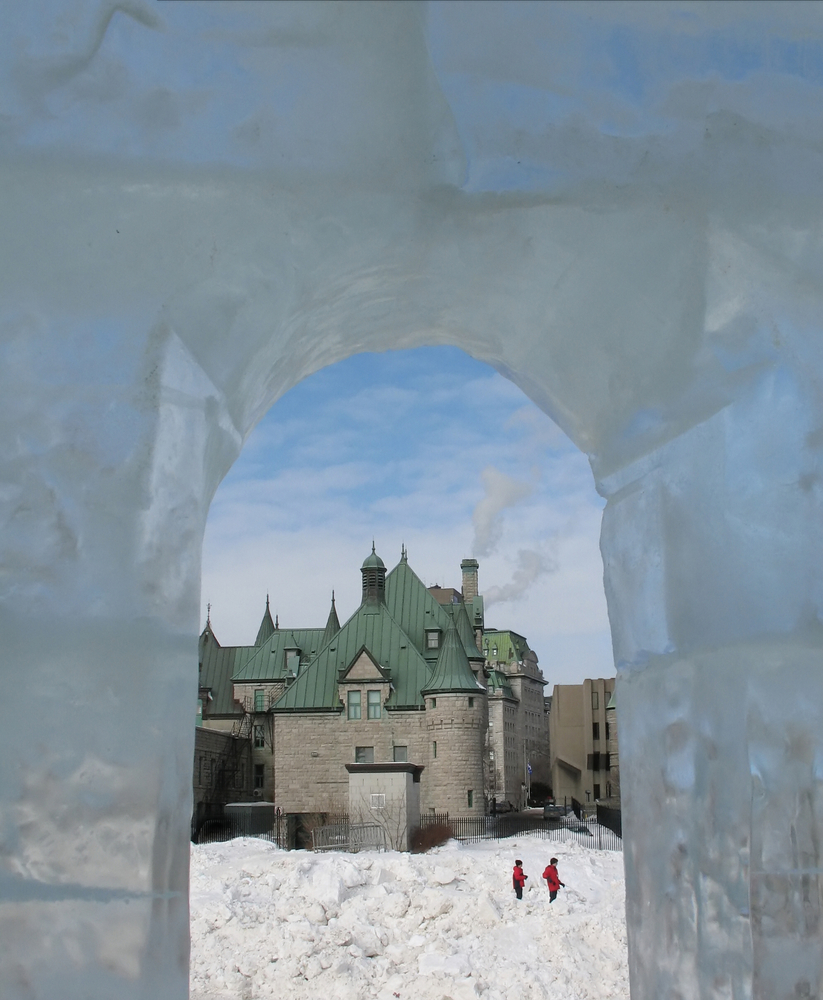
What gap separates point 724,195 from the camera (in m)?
2.57

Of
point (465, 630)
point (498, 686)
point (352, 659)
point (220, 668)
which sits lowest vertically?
point (498, 686)

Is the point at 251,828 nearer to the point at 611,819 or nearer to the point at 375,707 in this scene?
the point at 375,707

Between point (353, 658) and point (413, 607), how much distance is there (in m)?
6.62

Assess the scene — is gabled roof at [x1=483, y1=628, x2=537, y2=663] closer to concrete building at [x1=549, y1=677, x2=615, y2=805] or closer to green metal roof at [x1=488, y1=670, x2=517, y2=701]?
green metal roof at [x1=488, y1=670, x2=517, y2=701]

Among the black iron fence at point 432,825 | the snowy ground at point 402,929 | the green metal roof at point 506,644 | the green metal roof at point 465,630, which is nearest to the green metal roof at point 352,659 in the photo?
the green metal roof at point 465,630

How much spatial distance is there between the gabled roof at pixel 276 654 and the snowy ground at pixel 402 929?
30.9m

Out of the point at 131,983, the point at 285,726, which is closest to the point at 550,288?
the point at 131,983

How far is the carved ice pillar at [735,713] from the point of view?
2379mm

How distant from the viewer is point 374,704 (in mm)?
43750

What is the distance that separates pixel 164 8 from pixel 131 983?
2.12 meters

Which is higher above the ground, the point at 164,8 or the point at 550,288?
the point at 164,8

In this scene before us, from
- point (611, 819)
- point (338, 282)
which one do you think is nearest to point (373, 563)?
point (611, 819)

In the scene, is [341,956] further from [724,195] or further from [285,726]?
[285,726]

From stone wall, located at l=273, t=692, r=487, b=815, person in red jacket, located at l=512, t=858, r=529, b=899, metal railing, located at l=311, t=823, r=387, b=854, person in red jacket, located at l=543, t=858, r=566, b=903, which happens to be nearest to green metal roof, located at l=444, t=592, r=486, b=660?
stone wall, located at l=273, t=692, r=487, b=815
